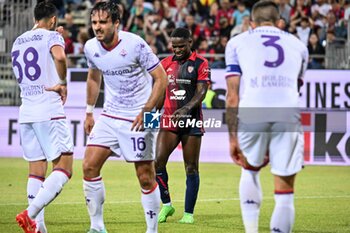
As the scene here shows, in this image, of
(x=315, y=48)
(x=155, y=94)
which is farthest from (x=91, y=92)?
(x=315, y=48)

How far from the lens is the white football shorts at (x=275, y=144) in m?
8.12

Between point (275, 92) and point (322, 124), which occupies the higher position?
point (275, 92)

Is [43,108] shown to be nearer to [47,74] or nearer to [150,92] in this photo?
[47,74]

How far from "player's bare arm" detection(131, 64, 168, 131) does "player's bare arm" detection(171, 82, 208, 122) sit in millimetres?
2164

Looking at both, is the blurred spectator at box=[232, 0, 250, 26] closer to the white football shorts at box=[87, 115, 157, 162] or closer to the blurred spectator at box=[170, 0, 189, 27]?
the blurred spectator at box=[170, 0, 189, 27]

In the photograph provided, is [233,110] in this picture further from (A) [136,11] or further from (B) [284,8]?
(A) [136,11]

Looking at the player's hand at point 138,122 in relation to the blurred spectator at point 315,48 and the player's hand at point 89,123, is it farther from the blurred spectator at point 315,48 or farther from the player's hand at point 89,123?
the blurred spectator at point 315,48

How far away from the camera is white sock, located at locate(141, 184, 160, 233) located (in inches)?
374

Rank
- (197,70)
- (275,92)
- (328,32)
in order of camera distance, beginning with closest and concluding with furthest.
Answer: (275,92) → (197,70) → (328,32)

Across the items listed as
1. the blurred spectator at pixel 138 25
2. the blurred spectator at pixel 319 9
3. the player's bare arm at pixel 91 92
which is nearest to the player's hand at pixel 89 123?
the player's bare arm at pixel 91 92

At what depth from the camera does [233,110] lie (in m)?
8.18

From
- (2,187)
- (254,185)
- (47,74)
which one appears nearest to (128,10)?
(2,187)

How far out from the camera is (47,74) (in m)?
9.87

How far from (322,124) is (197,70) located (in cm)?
875
